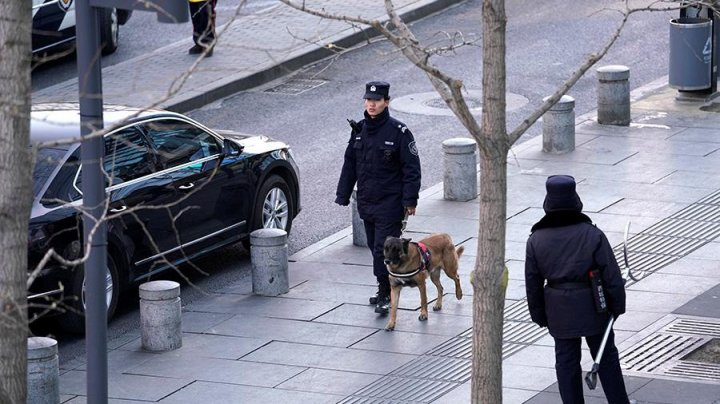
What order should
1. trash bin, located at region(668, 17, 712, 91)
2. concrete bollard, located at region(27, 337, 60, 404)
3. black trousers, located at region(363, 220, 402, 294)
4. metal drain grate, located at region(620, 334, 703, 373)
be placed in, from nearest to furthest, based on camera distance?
concrete bollard, located at region(27, 337, 60, 404) < metal drain grate, located at region(620, 334, 703, 373) < black trousers, located at region(363, 220, 402, 294) < trash bin, located at region(668, 17, 712, 91)

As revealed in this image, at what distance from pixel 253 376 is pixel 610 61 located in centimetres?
1154

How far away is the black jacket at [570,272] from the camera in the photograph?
8.55 m

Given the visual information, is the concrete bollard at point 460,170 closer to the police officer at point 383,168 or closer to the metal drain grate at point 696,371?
the police officer at point 383,168

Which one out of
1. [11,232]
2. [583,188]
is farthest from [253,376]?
[583,188]

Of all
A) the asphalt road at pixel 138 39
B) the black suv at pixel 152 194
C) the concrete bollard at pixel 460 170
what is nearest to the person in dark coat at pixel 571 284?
the black suv at pixel 152 194

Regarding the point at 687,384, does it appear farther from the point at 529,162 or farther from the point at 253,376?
the point at 529,162

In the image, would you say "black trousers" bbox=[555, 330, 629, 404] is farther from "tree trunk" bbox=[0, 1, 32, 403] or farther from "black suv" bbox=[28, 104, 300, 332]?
"tree trunk" bbox=[0, 1, 32, 403]

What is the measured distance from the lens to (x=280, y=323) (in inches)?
454

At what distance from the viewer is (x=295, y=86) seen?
66.4ft

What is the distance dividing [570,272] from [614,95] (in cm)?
922

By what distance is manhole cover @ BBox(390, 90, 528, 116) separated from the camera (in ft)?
60.7

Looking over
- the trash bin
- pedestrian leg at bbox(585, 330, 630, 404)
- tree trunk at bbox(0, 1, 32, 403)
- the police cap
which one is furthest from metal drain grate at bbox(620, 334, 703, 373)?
the trash bin

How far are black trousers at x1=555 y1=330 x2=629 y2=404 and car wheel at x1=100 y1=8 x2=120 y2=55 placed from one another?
42.6 ft

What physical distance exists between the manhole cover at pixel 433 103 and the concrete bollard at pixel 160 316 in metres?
7.94
